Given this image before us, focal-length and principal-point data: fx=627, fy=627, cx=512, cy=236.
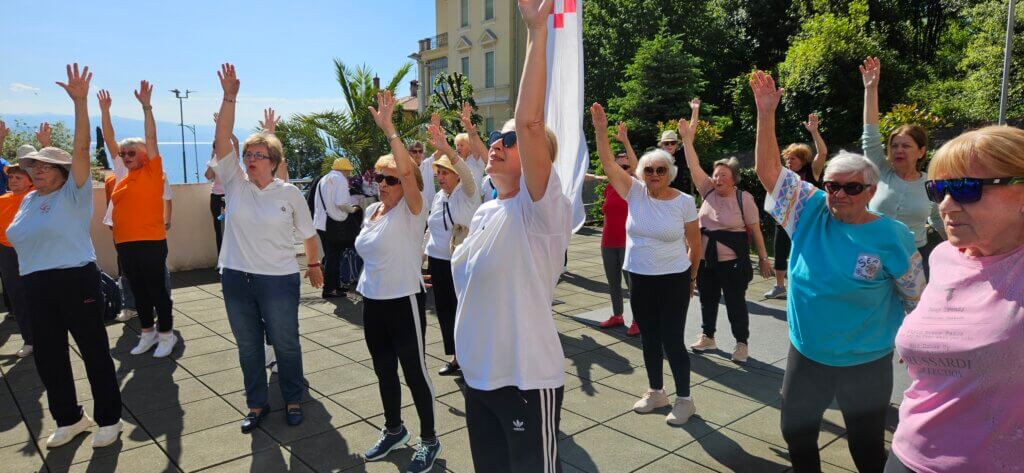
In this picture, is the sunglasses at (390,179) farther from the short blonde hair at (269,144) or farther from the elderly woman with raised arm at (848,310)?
the elderly woman with raised arm at (848,310)

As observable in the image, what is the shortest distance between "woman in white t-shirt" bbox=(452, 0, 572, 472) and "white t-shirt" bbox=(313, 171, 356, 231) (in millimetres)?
5764

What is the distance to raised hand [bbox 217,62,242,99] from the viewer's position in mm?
3855

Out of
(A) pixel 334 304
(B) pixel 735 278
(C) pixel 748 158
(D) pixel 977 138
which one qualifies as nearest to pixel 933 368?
(D) pixel 977 138

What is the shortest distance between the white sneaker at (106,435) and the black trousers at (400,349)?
179 cm

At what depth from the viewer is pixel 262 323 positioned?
166 inches

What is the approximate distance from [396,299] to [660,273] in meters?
1.83

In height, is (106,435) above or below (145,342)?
below

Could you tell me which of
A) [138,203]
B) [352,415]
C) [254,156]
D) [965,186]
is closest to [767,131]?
[965,186]

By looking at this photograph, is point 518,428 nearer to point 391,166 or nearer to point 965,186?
point 965,186

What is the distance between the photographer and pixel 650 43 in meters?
20.8

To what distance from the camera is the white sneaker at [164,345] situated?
18.8 ft

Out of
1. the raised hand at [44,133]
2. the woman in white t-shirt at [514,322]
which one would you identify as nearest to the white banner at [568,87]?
the woman in white t-shirt at [514,322]

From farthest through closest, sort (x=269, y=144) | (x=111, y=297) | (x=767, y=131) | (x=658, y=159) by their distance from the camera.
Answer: (x=111, y=297) → (x=658, y=159) → (x=269, y=144) → (x=767, y=131)

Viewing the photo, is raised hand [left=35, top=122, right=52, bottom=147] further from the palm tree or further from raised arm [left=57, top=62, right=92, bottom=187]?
the palm tree
